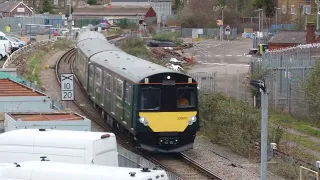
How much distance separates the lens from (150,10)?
11206 cm

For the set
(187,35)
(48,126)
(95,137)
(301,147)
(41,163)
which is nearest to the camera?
(41,163)

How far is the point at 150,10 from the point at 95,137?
98.1m

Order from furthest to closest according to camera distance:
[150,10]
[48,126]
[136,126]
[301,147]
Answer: [150,10]
[301,147]
[136,126]
[48,126]

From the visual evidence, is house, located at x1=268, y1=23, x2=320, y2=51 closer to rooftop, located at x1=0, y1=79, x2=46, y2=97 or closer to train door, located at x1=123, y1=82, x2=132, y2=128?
train door, located at x1=123, y1=82, x2=132, y2=128

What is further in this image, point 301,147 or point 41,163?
point 301,147

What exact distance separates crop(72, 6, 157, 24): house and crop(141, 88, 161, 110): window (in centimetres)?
9035

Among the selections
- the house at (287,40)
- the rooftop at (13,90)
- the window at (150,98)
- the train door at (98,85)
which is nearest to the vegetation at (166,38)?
the house at (287,40)

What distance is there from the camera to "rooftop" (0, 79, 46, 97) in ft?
72.9

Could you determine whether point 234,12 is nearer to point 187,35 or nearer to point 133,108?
point 187,35

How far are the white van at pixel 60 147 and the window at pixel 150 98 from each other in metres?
5.85

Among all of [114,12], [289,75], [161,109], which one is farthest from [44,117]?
[114,12]

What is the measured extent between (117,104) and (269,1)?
244 feet

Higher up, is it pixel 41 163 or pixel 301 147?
pixel 41 163

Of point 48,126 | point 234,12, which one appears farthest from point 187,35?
point 48,126
